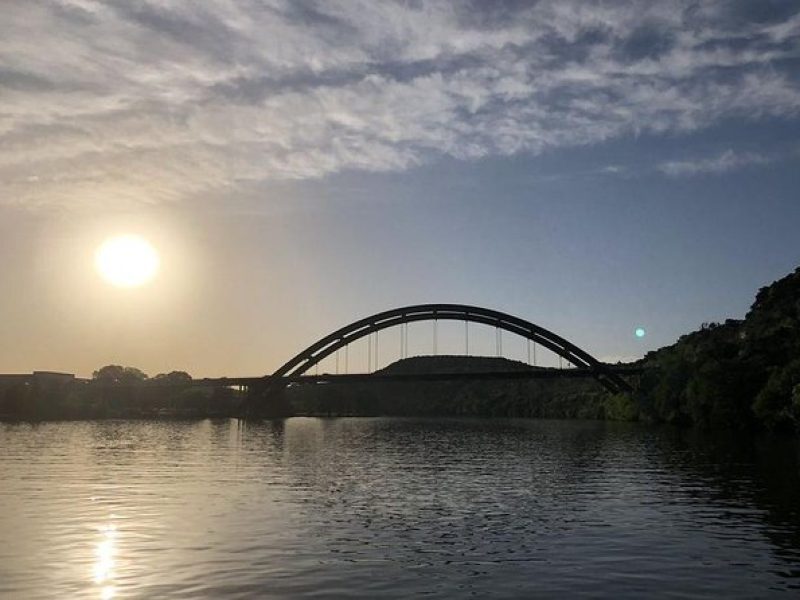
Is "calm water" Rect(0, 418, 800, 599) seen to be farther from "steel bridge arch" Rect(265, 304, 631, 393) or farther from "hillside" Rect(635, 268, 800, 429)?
"steel bridge arch" Rect(265, 304, 631, 393)

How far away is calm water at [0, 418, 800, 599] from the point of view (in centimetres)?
1808

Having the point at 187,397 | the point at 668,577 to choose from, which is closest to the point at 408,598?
the point at 668,577

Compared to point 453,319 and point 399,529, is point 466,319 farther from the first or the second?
point 399,529

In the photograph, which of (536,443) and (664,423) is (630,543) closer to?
(536,443)

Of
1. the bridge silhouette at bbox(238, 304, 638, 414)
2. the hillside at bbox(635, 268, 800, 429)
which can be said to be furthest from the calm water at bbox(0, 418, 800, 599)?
the bridge silhouette at bbox(238, 304, 638, 414)

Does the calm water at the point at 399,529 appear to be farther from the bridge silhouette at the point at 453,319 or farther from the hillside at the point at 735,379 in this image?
the bridge silhouette at the point at 453,319

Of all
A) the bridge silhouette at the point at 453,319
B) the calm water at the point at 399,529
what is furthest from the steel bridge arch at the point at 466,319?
the calm water at the point at 399,529

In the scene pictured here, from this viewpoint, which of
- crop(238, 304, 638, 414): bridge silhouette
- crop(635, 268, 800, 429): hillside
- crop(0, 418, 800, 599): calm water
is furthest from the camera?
crop(238, 304, 638, 414): bridge silhouette

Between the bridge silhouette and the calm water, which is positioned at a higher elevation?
the bridge silhouette

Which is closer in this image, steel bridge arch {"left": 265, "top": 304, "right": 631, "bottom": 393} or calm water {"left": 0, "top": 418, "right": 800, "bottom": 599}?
calm water {"left": 0, "top": 418, "right": 800, "bottom": 599}

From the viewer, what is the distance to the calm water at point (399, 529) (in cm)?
1808

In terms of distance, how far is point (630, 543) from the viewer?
22812 millimetres

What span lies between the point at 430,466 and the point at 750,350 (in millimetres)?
57825

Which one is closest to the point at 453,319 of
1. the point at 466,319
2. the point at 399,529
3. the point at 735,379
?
the point at 466,319
